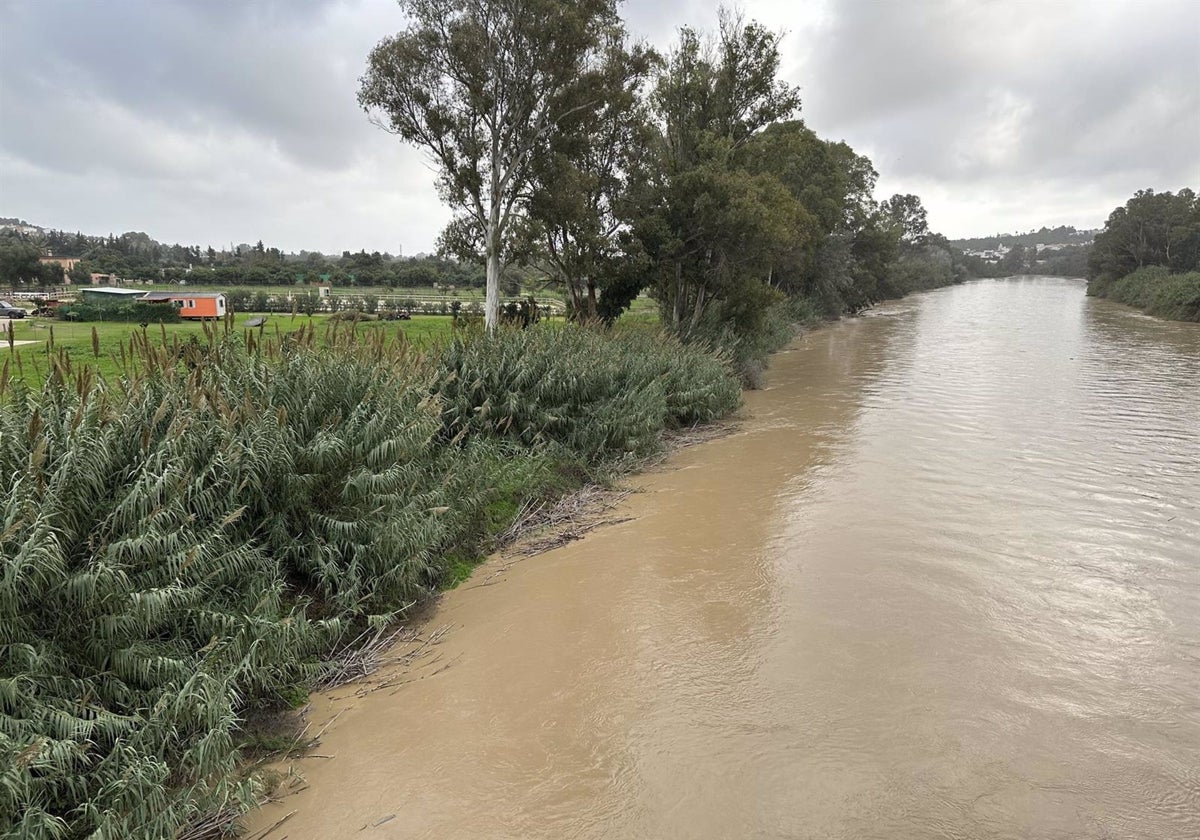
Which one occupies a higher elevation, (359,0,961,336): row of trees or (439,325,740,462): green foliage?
(359,0,961,336): row of trees

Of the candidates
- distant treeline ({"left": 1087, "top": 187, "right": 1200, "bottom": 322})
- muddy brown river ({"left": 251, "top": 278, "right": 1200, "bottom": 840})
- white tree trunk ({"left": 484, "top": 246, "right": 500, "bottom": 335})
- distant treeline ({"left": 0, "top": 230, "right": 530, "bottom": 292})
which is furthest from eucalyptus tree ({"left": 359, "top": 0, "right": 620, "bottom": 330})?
distant treeline ({"left": 1087, "top": 187, "right": 1200, "bottom": 322})

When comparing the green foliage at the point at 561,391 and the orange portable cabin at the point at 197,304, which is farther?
the orange portable cabin at the point at 197,304

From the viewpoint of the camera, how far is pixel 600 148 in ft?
67.5

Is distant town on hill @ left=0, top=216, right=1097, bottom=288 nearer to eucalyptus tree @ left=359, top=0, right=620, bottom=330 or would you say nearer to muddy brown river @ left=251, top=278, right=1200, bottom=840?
eucalyptus tree @ left=359, top=0, right=620, bottom=330

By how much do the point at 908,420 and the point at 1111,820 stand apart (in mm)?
12108

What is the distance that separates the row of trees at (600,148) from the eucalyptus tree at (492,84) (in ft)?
0.12

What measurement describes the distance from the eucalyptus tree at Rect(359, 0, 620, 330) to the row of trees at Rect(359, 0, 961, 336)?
0.04 m

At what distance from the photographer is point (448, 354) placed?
1024 centimetres

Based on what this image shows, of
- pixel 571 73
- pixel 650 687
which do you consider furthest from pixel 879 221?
pixel 650 687

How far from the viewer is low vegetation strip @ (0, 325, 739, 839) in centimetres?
347

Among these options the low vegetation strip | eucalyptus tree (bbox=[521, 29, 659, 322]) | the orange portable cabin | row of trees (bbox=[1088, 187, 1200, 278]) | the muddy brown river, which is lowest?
the muddy brown river

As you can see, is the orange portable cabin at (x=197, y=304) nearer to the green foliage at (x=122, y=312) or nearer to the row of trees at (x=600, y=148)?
the green foliage at (x=122, y=312)

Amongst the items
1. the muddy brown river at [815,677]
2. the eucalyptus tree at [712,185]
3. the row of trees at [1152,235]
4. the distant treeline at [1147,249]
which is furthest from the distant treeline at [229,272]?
the row of trees at [1152,235]

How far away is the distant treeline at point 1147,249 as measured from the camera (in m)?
54.8
